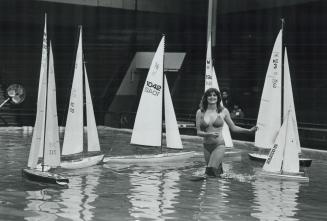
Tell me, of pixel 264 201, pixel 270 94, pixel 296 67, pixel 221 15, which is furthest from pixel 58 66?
pixel 264 201

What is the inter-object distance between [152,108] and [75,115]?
2.37 meters

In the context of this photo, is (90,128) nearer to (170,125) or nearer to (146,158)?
(146,158)

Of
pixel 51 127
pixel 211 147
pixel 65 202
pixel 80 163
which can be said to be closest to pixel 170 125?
pixel 80 163

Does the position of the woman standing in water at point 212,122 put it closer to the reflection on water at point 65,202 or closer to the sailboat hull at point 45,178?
the reflection on water at point 65,202

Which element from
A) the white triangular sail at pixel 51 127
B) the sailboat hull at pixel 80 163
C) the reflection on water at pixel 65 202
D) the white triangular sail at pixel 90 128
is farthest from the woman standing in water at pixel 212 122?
the white triangular sail at pixel 90 128

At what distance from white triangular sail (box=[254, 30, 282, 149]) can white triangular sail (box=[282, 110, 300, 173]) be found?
400cm

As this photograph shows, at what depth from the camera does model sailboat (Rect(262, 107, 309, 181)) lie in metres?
14.3

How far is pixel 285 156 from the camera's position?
14.5 meters

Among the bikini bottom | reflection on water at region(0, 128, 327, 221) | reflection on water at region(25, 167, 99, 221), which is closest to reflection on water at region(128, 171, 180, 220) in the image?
reflection on water at region(0, 128, 327, 221)

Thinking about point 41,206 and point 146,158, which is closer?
point 41,206

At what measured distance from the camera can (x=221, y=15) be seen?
33.5 metres

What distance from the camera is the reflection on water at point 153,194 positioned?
9.65 m

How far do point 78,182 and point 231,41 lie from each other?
20.6 m

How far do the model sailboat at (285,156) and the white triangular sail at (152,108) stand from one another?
15.3ft
